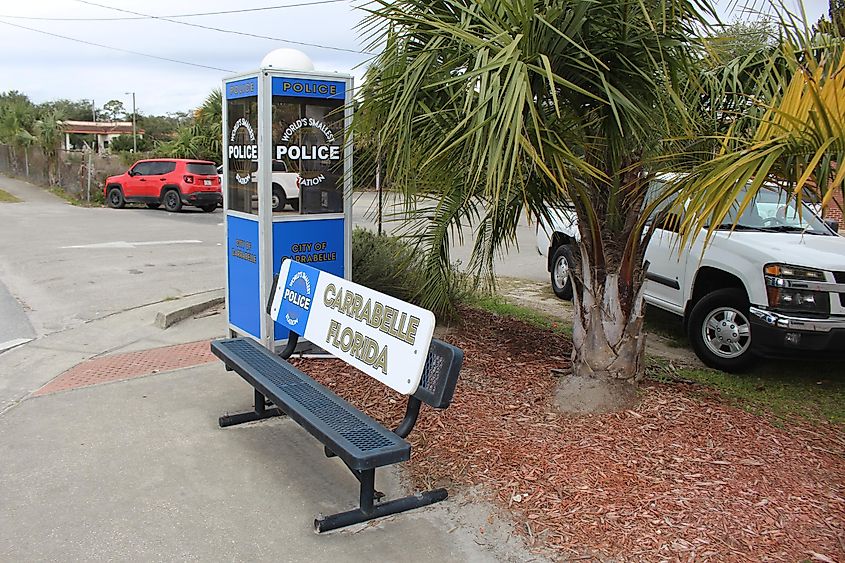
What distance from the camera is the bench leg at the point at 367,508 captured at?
3.81 meters

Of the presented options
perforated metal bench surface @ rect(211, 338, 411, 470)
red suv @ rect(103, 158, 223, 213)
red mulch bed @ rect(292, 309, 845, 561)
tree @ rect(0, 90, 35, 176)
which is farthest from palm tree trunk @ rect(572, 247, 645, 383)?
tree @ rect(0, 90, 35, 176)

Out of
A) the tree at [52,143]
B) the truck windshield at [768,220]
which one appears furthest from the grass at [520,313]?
the tree at [52,143]

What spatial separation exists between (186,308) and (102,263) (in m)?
4.58

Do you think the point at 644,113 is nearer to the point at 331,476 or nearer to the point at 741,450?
the point at 741,450

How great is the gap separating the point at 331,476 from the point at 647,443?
6.38 feet

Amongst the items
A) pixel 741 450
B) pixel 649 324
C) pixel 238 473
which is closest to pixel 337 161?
pixel 238 473

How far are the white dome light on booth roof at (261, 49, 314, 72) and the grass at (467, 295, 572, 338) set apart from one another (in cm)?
326

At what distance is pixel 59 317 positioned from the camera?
8500mm

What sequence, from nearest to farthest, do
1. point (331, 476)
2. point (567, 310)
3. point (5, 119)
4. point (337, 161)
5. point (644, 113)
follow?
1. point (644, 113)
2. point (331, 476)
3. point (337, 161)
4. point (567, 310)
5. point (5, 119)

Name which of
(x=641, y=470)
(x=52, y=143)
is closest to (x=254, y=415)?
(x=641, y=470)

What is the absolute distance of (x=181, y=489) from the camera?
423 centimetres

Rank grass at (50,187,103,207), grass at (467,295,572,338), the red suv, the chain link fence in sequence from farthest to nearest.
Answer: the chain link fence, grass at (50,187,103,207), the red suv, grass at (467,295,572,338)

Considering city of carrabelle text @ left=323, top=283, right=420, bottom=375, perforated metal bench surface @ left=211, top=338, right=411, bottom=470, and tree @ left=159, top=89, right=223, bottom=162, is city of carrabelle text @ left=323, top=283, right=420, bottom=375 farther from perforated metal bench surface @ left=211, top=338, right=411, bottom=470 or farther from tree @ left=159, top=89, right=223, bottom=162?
tree @ left=159, top=89, right=223, bottom=162

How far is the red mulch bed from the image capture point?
3586 millimetres
